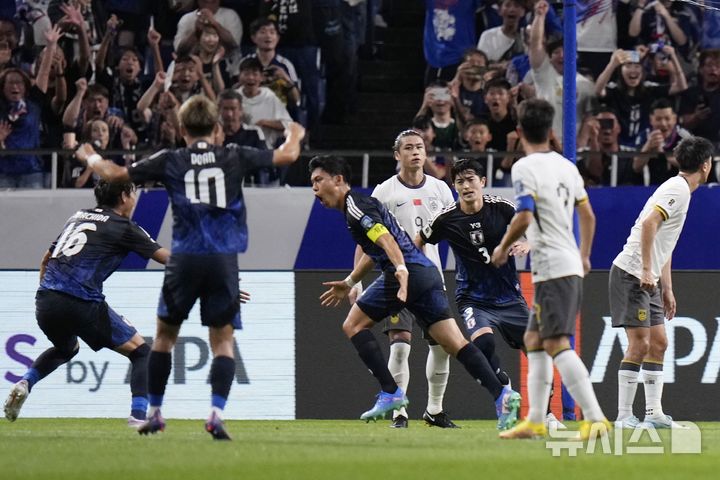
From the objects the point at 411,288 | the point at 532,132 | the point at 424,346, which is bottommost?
the point at 424,346

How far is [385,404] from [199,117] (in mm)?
3086

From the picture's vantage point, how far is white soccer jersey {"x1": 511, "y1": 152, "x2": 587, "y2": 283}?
838 cm

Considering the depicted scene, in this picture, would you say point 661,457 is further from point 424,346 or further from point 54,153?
point 54,153

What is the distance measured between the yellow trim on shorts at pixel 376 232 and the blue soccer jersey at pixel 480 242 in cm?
119

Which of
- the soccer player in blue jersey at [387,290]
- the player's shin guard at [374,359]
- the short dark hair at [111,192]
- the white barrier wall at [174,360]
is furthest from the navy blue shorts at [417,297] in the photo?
the white barrier wall at [174,360]

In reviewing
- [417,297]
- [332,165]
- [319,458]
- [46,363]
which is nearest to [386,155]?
[332,165]

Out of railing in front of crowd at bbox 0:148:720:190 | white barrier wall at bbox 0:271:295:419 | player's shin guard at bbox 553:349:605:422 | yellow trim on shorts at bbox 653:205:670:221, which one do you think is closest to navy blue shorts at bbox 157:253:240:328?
player's shin guard at bbox 553:349:605:422

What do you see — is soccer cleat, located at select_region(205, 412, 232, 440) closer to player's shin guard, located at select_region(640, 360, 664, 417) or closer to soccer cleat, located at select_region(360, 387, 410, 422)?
soccer cleat, located at select_region(360, 387, 410, 422)

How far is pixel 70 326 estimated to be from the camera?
11.0 m

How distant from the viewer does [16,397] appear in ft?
35.9

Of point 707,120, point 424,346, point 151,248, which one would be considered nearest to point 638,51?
point 707,120

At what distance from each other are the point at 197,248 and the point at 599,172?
7.43m

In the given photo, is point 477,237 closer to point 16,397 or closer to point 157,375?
point 157,375

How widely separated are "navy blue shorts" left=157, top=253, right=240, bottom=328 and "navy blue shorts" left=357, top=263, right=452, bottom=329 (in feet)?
6.85
